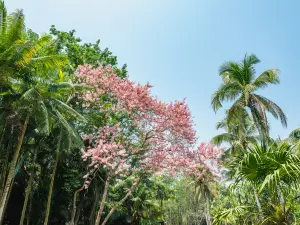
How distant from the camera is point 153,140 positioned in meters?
12.0

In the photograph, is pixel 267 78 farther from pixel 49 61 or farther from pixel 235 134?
pixel 49 61

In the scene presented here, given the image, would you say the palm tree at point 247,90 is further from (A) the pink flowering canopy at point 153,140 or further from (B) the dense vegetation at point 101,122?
(A) the pink flowering canopy at point 153,140

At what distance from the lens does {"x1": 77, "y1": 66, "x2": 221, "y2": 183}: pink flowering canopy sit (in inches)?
457

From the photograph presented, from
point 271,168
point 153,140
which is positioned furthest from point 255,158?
point 153,140

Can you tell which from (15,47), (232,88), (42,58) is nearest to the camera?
(15,47)

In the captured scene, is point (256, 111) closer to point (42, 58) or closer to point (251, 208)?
point (251, 208)

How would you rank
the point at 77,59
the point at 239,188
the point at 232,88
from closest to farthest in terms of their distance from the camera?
the point at 239,188
the point at 232,88
the point at 77,59

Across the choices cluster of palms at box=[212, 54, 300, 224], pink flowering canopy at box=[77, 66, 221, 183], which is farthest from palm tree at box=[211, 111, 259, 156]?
pink flowering canopy at box=[77, 66, 221, 183]

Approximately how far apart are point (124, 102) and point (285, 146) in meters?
8.06

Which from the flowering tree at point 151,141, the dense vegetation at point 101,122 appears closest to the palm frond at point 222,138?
the dense vegetation at point 101,122

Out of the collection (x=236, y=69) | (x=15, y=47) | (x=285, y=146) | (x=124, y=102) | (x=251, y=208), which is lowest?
(x=251, y=208)

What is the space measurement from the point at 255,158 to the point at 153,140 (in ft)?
23.2

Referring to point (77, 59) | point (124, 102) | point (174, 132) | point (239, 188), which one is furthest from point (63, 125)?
point (239, 188)

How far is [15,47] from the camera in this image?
10.1 m
